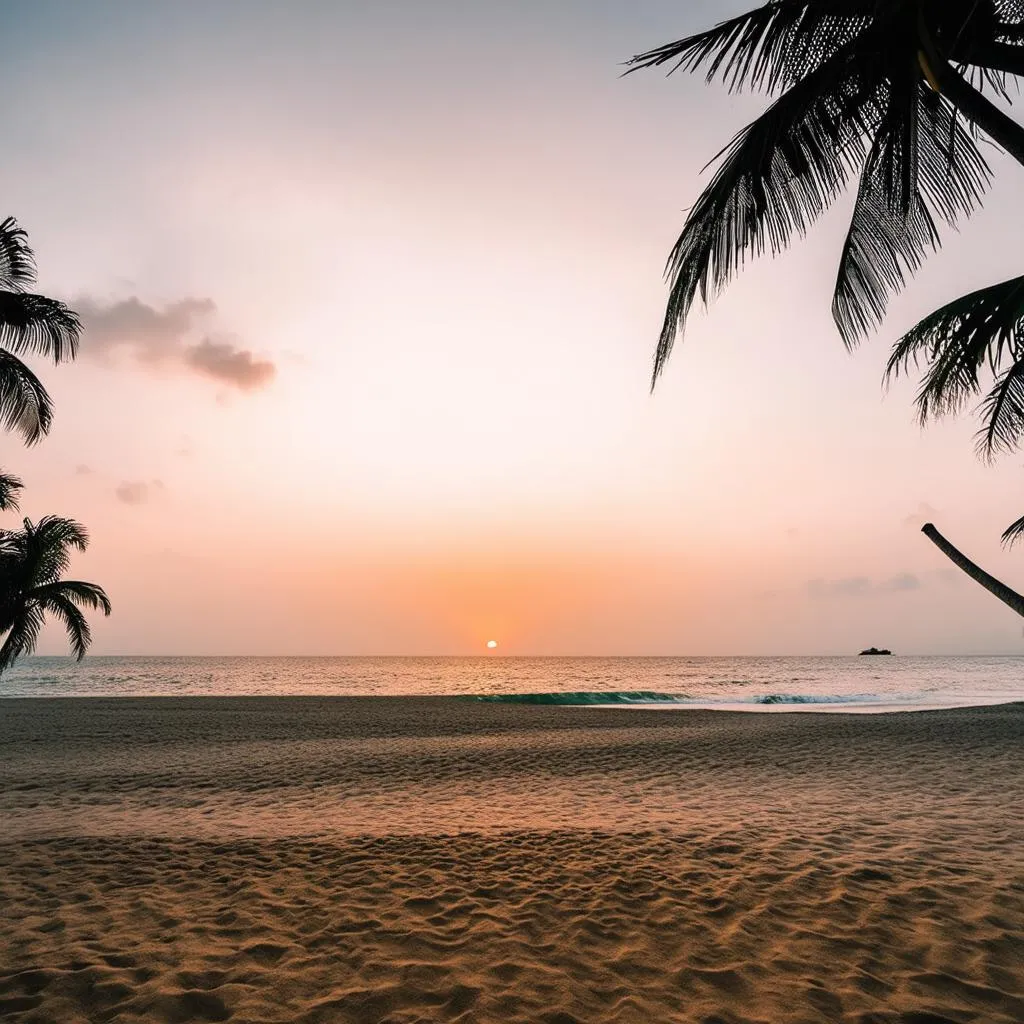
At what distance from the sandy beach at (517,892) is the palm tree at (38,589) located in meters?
8.82

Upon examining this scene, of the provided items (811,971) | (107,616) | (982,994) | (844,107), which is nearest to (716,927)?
(811,971)

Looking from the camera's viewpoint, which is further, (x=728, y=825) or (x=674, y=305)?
(x=728, y=825)

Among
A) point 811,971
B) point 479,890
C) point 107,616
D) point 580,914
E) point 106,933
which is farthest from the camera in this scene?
point 107,616

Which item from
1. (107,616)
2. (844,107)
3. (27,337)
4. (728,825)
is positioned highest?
(27,337)

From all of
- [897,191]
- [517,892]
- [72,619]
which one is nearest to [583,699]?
[72,619]

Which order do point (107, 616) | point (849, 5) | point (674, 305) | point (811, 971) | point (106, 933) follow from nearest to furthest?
point (849, 5) < point (674, 305) < point (811, 971) < point (106, 933) < point (107, 616)

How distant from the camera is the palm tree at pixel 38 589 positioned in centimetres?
1964

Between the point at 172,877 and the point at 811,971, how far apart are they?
5.30 meters

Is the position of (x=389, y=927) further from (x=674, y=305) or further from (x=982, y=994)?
(x=674, y=305)

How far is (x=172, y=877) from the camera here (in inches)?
239

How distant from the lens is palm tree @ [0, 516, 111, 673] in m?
19.6

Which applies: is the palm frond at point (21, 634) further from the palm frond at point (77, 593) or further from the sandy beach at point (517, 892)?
the sandy beach at point (517, 892)

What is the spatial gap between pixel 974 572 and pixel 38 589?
24281mm

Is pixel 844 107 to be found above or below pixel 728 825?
above
